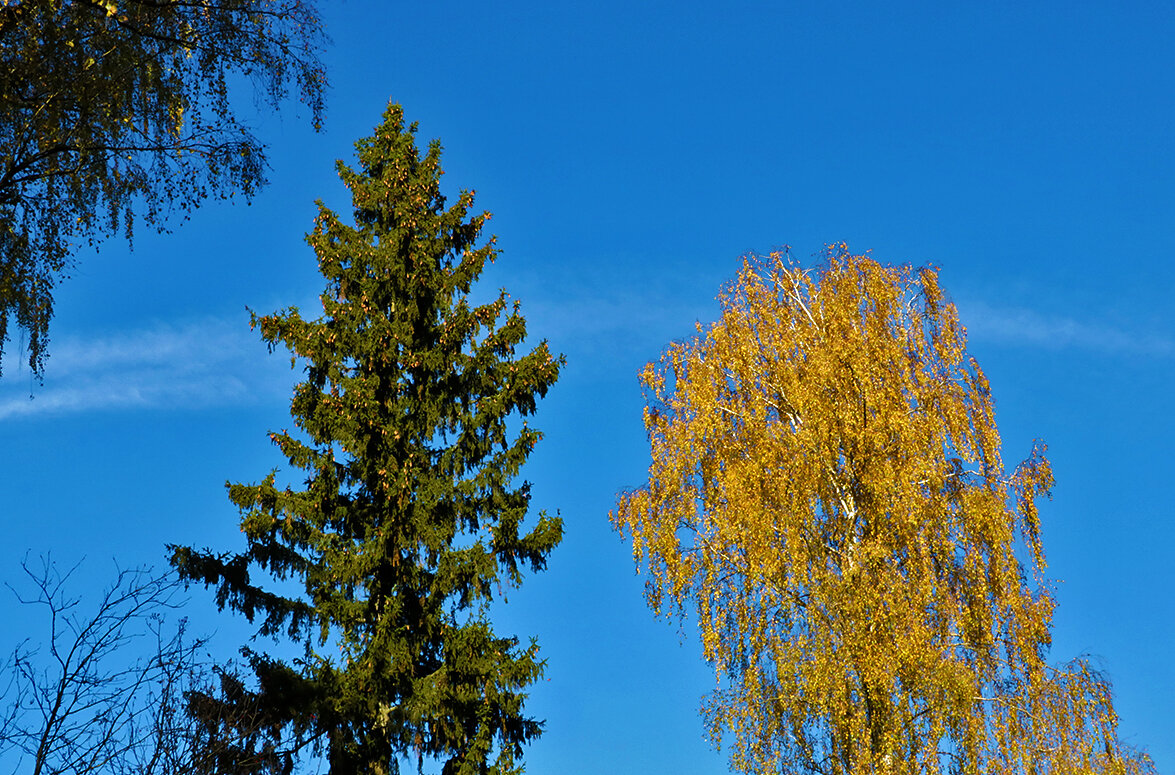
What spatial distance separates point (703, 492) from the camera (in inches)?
665

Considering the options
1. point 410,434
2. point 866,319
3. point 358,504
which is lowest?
point 358,504

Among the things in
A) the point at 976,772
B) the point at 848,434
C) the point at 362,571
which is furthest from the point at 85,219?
the point at 976,772

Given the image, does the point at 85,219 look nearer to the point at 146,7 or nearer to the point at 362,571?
the point at 146,7

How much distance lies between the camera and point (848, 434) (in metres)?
15.3

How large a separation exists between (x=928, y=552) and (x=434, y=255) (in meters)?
8.99

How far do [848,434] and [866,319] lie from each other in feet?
8.63

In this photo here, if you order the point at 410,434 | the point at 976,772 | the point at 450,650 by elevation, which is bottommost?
the point at 976,772

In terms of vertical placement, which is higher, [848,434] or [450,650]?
[848,434]

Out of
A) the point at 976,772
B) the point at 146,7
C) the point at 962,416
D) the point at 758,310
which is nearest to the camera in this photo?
the point at 146,7

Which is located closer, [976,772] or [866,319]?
[976,772]

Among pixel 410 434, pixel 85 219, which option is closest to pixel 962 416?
pixel 410 434

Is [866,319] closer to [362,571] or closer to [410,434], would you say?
[410,434]

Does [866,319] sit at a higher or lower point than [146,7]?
higher

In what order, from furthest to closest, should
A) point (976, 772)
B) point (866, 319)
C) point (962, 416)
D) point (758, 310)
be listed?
point (758, 310)
point (866, 319)
point (962, 416)
point (976, 772)
